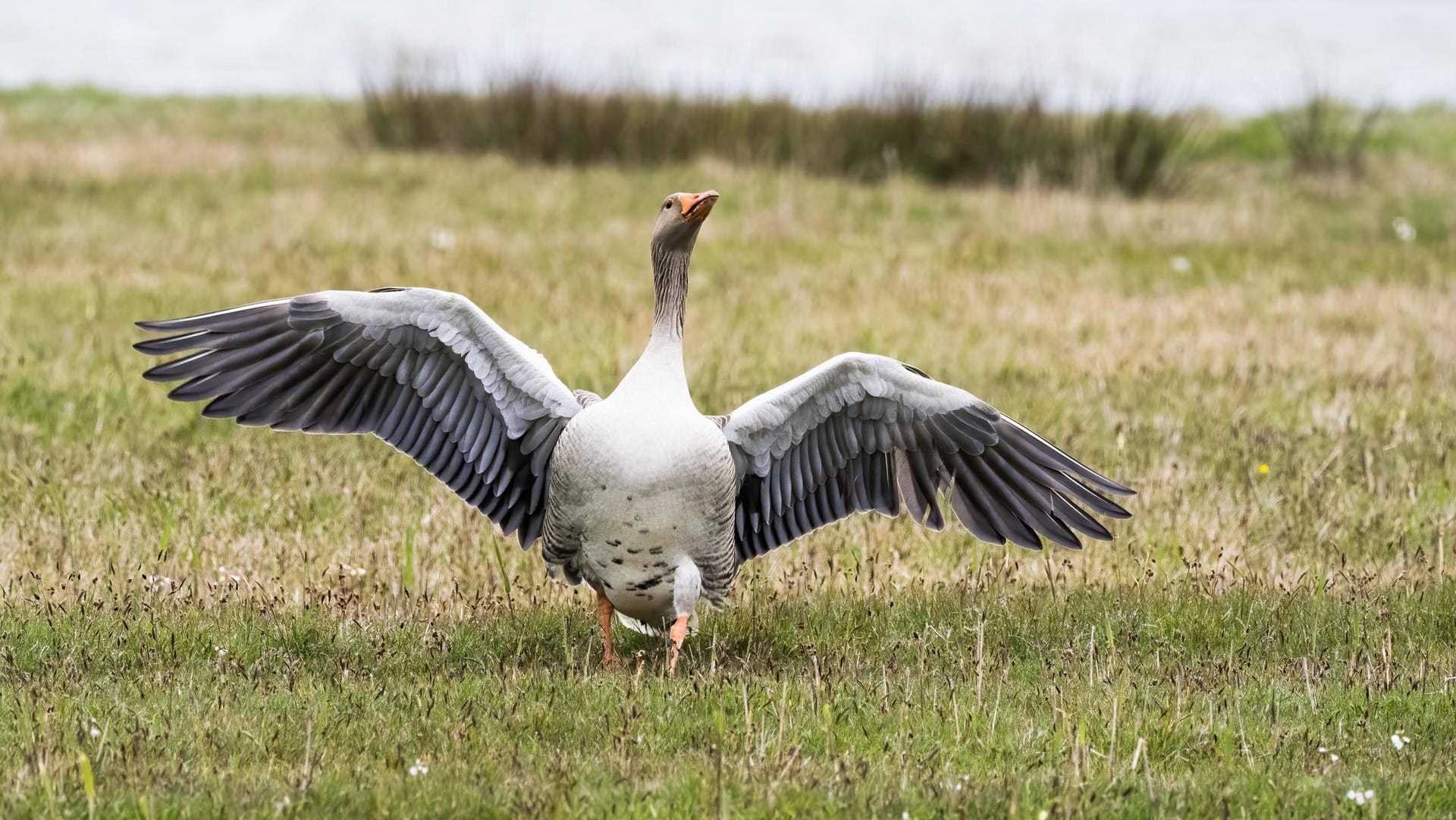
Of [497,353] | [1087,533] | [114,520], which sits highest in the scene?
[497,353]

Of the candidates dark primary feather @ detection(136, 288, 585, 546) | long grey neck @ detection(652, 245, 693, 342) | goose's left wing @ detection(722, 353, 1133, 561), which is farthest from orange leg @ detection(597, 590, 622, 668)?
long grey neck @ detection(652, 245, 693, 342)

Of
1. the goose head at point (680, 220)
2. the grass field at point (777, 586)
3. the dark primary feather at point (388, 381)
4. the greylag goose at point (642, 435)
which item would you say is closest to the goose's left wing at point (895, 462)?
the greylag goose at point (642, 435)

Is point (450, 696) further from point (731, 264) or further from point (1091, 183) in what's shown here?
point (1091, 183)

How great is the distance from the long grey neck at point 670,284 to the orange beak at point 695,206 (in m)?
0.14

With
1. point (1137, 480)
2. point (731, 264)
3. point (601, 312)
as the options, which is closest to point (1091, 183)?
point (731, 264)

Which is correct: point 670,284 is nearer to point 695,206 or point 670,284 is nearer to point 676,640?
point 695,206

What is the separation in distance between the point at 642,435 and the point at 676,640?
803 mm

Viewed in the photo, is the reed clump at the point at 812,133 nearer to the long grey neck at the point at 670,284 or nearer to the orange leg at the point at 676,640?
the long grey neck at the point at 670,284

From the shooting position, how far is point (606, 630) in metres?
6.10

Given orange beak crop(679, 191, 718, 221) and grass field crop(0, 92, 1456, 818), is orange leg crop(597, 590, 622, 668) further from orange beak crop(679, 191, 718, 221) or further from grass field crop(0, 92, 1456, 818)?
orange beak crop(679, 191, 718, 221)

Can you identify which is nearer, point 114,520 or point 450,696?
point 450,696

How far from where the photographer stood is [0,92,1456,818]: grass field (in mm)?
4676

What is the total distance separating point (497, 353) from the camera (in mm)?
5992

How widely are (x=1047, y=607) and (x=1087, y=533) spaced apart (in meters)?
0.62
